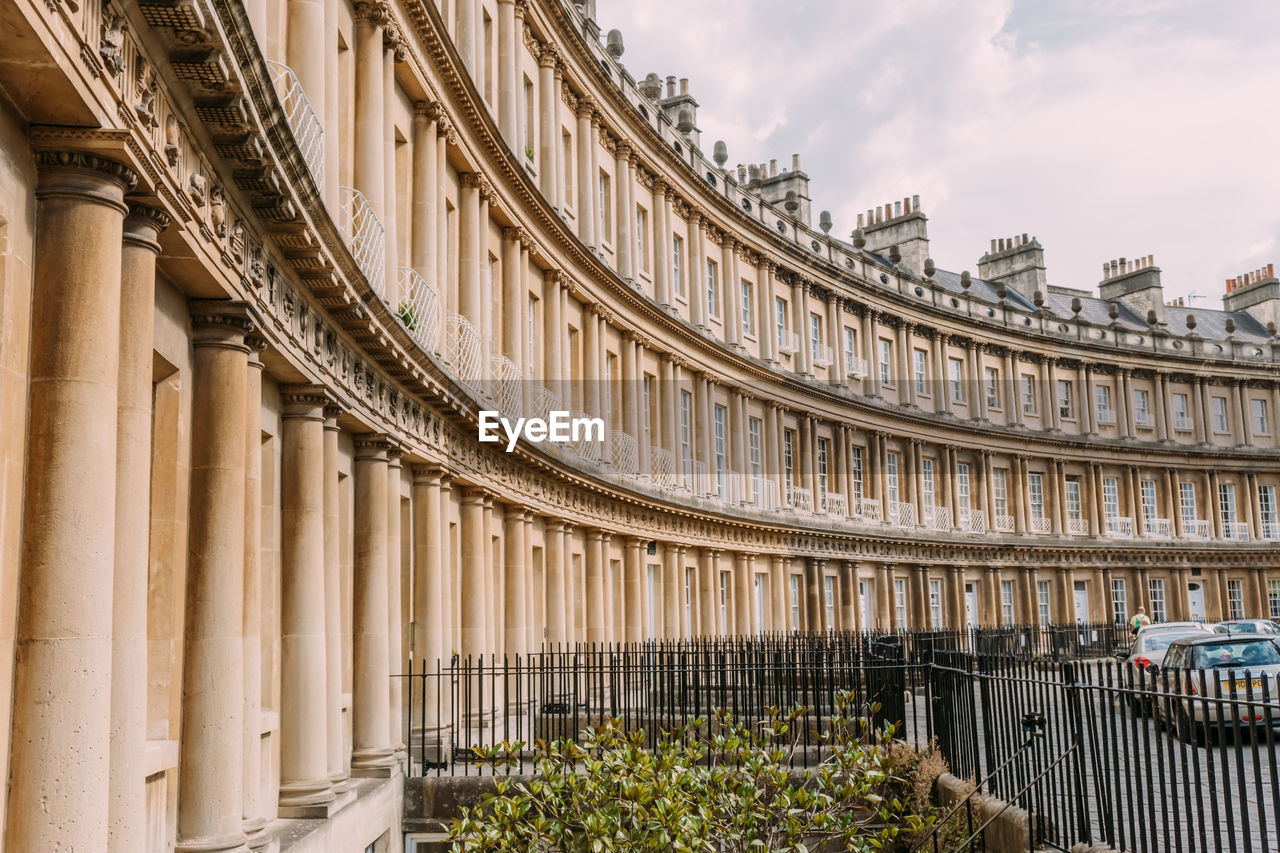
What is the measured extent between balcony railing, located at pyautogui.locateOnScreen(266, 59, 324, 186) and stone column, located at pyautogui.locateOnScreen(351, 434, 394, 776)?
3549 millimetres

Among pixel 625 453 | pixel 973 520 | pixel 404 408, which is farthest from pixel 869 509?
pixel 404 408

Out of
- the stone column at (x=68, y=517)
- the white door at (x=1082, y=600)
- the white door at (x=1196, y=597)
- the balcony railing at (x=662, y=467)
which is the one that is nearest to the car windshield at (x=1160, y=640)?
the balcony railing at (x=662, y=467)

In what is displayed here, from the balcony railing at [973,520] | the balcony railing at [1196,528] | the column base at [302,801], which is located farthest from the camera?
the balcony railing at [1196,528]

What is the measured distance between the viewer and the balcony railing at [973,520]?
44219mm

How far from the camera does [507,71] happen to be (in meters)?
21.9

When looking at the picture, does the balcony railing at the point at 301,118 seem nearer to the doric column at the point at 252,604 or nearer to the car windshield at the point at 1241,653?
the doric column at the point at 252,604

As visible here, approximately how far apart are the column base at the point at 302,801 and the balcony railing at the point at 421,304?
6133mm

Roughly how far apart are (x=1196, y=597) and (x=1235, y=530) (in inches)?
143

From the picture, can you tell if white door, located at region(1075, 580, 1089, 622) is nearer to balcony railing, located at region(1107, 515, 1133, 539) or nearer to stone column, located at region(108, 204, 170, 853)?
balcony railing, located at region(1107, 515, 1133, 539)

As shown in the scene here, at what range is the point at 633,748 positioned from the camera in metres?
8.32

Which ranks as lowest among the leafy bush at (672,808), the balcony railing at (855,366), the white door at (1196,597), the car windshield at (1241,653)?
the leafy bush at (672,808)

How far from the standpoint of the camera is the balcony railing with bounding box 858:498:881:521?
40.2 meters

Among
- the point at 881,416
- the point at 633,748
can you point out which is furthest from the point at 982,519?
the point at 633,748

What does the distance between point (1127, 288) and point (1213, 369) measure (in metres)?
6.78
